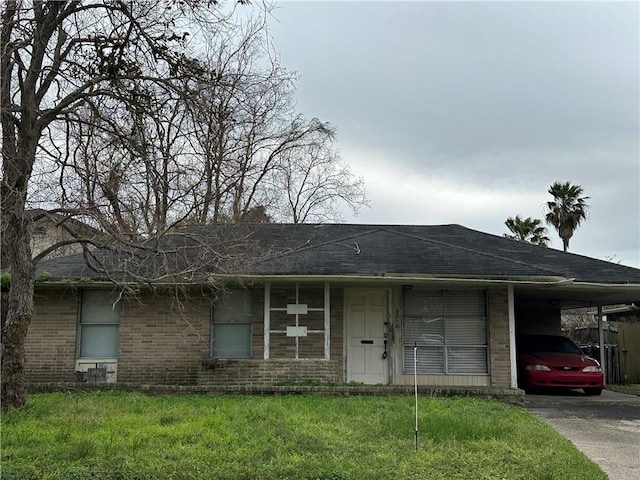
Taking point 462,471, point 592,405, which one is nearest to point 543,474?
point 462,471

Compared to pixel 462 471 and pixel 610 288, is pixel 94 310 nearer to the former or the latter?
pixel 462 471

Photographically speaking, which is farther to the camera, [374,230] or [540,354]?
[374,230]

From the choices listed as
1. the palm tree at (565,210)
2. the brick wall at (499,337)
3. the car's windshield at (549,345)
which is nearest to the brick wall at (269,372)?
the brick wall at (499,337)

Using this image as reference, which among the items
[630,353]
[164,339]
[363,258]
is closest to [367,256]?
[363,258]

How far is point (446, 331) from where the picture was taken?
13953 millimetres

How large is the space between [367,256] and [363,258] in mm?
189

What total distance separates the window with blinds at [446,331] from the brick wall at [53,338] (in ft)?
24.2

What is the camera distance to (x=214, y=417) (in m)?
8.84

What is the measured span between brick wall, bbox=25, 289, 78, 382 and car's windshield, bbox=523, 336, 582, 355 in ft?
34.5

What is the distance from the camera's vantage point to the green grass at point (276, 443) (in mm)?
6469

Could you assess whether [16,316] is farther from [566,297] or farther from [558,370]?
[566,297]

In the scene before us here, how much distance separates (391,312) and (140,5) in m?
8.15

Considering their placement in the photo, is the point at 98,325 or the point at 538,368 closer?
the point at 538,368

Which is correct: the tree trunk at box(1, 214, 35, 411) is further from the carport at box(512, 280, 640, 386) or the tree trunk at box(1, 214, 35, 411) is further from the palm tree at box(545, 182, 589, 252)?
the palm tree at box(545, 182, 589, 252)
